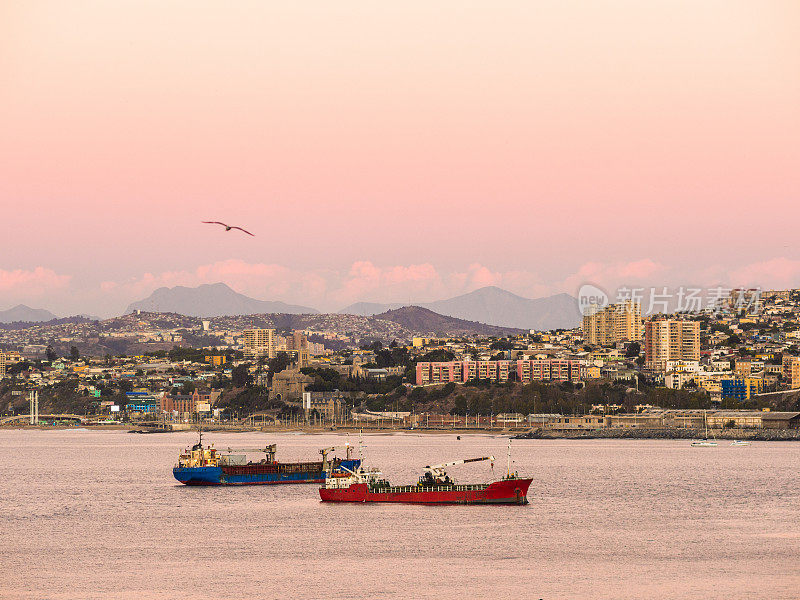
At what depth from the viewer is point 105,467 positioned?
103625 mm

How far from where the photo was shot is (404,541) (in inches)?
1960

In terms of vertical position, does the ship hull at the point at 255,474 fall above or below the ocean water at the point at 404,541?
above

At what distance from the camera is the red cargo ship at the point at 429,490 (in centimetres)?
6297

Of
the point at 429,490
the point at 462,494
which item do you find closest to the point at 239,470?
the point at 429,490

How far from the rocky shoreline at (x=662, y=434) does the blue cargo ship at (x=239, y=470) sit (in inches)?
3401

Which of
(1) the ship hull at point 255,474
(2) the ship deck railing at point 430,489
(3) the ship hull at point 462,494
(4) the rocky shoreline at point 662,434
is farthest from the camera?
(4) the rocky shoreline at point 662,434

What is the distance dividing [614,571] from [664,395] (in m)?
143

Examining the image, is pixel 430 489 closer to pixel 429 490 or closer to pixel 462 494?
pixel 429 490

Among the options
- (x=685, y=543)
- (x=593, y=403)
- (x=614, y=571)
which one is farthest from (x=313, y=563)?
(x=593, y=403)

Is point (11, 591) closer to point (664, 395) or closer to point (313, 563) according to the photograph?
point (313, 563)

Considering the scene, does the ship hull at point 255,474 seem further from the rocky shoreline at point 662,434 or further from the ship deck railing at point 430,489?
the rocky shoreline at point 662,434

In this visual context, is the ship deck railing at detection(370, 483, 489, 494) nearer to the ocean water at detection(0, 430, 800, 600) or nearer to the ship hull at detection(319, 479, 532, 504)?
the ship hull at detection(319, 479, 532, 504)

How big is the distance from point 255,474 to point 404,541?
33229 mm

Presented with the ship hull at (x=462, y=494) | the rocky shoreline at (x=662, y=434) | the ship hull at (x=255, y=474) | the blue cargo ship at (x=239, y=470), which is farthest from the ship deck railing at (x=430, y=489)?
the rocky shoreline at (x=662, y=434)
